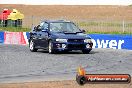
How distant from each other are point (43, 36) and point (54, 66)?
6.31m

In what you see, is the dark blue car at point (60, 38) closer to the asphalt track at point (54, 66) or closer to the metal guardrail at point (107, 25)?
the asphalt track at point (54, 66)

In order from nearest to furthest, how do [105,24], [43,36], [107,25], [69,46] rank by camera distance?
[69,46], [43,36], [107,25], [105,24]

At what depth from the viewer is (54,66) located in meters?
18.6

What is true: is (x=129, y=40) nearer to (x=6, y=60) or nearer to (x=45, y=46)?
(x=45, y=46)

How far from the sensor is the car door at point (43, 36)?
80.7 feet

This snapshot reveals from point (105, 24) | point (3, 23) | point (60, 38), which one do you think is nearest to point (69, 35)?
point (60, 38)

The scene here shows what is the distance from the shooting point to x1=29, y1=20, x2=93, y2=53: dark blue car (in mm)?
23609

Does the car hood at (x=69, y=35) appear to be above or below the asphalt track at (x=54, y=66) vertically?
above

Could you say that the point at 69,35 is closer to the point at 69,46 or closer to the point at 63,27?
the point at 69,46

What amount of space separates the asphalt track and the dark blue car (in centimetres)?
49

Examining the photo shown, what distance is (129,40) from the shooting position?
91.1 ft

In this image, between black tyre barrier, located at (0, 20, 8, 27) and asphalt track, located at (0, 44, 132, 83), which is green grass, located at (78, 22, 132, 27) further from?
black tyre barrier, located at (0, 20, 8, 27)

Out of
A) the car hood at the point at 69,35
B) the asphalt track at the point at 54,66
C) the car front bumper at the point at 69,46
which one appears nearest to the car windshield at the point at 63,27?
the car hood at the point at 69,35
